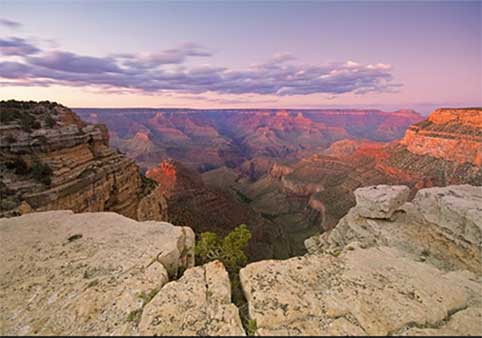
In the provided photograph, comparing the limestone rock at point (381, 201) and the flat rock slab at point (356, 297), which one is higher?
the flat rock slab at point (356, 297)

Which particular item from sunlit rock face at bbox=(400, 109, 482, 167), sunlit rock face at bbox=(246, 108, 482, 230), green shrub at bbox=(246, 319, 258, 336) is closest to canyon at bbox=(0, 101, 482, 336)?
green shrub at bbox=(246, 319, 258, 336)

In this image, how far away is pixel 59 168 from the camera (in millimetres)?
17031

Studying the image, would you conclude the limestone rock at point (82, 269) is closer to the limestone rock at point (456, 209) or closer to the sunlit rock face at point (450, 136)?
the limestone rock at point (456, 209)

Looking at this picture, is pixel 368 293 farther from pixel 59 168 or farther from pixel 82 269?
pixel 59 168

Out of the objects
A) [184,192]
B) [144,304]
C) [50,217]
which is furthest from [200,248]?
[184,192]

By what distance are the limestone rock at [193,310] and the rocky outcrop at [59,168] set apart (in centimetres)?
1251

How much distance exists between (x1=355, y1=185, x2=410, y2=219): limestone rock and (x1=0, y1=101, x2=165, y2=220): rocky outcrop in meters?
17.6

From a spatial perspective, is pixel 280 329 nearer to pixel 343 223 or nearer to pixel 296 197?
pixel 343 223

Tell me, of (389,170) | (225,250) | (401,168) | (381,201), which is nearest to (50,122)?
(225,250)

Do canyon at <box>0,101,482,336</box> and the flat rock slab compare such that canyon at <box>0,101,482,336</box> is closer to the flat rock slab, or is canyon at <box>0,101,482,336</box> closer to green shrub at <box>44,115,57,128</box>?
the flat rock slab

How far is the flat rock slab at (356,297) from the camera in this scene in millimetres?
4609

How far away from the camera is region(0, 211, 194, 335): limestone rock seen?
4.80 meters

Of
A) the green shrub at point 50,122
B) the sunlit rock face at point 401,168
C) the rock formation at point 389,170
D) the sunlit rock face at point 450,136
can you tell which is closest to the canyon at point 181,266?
the green shrub at point 50,122

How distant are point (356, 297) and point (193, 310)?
10.8 feet
